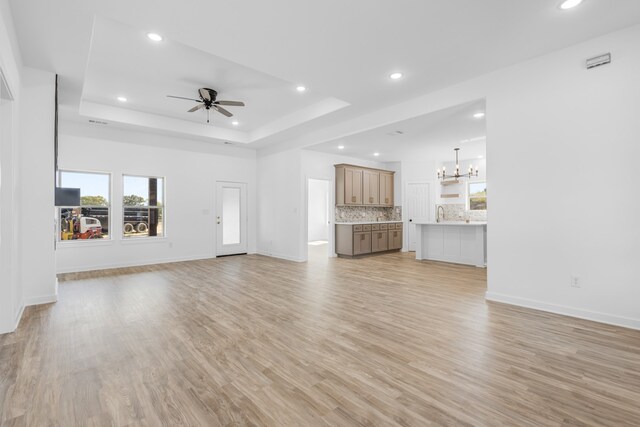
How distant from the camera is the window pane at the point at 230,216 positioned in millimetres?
8500

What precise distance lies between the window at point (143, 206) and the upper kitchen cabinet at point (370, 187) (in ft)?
17.9

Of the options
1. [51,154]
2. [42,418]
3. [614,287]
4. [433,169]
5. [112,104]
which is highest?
[112,104]

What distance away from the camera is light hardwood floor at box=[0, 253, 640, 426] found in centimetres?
183

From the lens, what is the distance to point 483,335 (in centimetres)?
295

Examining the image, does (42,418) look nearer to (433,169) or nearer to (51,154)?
(51,154)

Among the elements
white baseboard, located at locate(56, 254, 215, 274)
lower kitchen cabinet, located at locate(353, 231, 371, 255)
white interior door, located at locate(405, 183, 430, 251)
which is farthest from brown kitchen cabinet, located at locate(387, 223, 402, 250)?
white baseboard, located at locate(56, 254, 215, 274)

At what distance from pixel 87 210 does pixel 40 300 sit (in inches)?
118

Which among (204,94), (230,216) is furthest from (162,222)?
(204,94)

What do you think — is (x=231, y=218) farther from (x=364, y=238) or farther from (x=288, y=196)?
(x=364, y=238)

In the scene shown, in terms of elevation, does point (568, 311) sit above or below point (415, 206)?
below

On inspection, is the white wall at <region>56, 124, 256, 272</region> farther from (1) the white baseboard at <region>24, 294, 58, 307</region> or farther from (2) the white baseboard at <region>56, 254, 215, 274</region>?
(1) the white baseboard at <region>24, 294, 58, 307</region>

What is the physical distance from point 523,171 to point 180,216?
23.8ft

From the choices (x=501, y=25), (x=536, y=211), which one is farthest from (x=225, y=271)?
(x=501, y=25)

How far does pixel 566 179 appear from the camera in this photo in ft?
11.6
